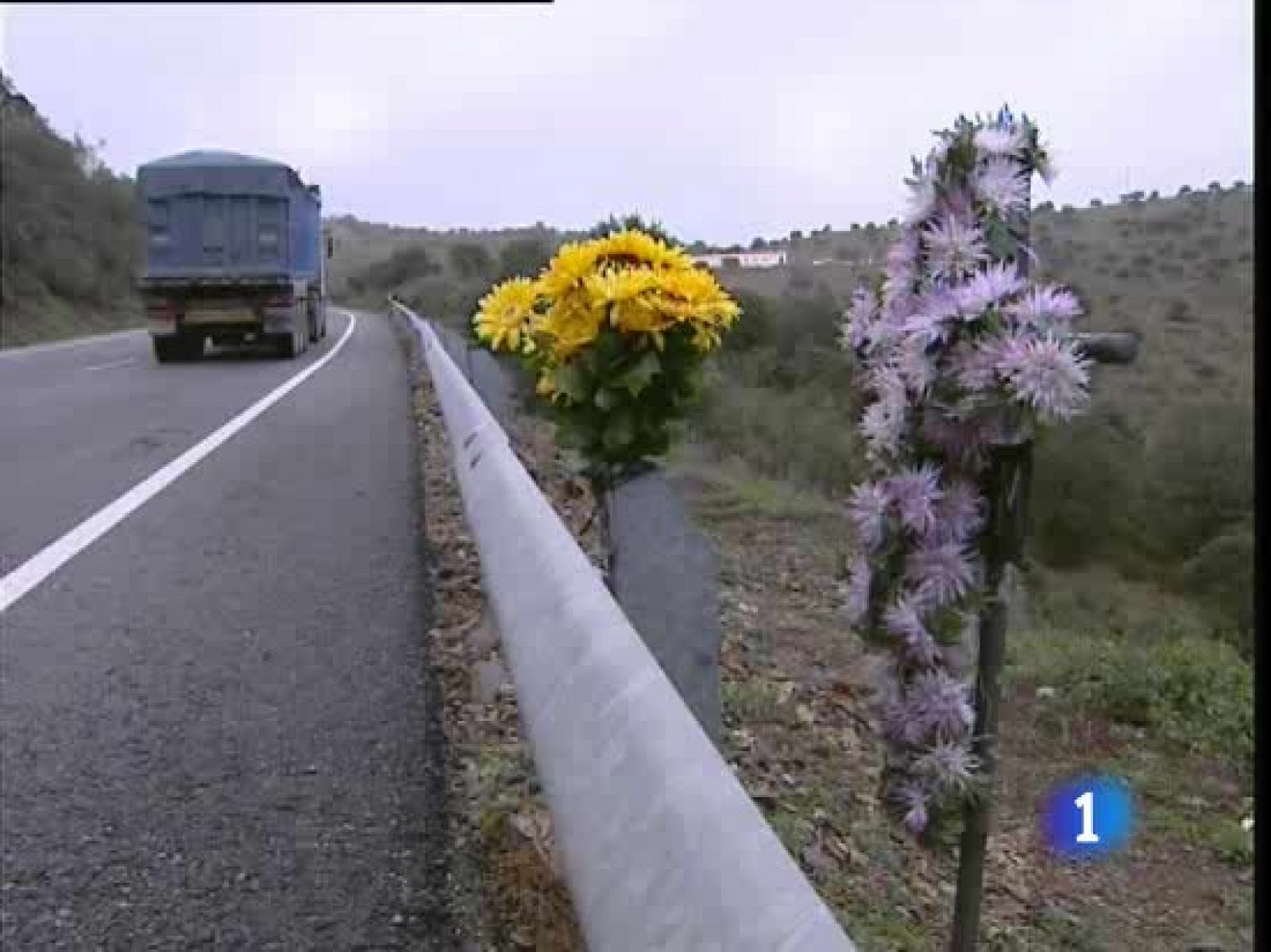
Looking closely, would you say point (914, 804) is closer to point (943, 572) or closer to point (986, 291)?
point (943, 572)

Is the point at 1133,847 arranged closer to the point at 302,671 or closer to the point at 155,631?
the point at 302,671

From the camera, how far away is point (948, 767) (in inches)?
105

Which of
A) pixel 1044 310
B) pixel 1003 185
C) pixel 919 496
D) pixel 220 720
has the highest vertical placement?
pixel 1003 185

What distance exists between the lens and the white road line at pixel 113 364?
22234mm

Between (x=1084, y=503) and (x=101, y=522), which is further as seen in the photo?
(x=1084, y=503)

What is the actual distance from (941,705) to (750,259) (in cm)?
255

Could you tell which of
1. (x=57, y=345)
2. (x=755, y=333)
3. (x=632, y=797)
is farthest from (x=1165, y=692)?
(x=57, y=345)

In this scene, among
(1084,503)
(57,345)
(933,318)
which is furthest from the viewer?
(57,345)

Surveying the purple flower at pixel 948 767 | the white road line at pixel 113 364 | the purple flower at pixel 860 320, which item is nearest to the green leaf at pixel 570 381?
the purple flower at pixel 860 320

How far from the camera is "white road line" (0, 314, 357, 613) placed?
6152 millimetres

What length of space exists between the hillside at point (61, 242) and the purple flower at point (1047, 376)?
3654cm

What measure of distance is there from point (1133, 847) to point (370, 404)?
11.4 m

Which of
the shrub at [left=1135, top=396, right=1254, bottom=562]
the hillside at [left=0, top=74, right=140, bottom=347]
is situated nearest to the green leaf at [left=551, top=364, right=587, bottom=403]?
the shrub at [left=1135, top=396, right=1254, bottom=562]

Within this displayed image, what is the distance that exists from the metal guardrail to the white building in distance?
149 centimetres
